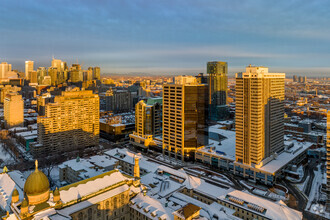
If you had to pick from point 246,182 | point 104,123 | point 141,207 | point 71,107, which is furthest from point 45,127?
point 246,182

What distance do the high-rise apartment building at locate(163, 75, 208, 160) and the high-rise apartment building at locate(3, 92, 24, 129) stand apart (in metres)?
75.4

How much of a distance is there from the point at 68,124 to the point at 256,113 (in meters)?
56.3

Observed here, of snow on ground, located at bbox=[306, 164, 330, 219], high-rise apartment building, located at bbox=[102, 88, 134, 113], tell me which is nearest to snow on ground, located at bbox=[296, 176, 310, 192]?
snow on ground, located at bbox=[306, 164, 330, 219]

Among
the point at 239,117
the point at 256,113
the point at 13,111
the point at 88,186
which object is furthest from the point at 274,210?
the point at 13,111

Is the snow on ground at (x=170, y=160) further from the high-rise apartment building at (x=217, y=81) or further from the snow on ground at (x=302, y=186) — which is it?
the high-rise apartment building at (x=217, y=81)

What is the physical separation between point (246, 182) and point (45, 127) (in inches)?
2293

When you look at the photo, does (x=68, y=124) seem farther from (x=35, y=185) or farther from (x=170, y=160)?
(x=35, y=185)

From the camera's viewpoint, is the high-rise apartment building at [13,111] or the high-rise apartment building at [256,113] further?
the high-rise apartment building at [13,111]

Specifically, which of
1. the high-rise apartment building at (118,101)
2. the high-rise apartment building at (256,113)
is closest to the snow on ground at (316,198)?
the high-rise apartment building at (256,113)

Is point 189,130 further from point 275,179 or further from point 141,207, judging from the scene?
point 141,207

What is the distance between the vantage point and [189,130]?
70.0 m

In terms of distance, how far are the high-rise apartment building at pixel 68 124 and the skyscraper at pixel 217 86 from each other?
219 feet

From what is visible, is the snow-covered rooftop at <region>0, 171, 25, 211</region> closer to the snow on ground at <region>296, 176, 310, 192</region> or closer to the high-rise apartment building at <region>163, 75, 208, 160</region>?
the high-rise apartment building at <region>163, 75, 208, 160</region>

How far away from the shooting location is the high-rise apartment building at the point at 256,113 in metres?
56.3
